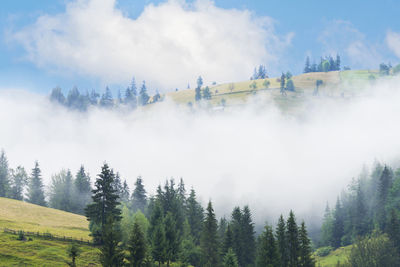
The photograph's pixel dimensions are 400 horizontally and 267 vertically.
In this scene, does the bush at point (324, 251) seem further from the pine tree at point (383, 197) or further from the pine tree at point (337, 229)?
the pine tree at point (383, 197)

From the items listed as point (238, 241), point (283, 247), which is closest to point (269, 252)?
point (283, 247)

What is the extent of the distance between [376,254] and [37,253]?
86078 mm

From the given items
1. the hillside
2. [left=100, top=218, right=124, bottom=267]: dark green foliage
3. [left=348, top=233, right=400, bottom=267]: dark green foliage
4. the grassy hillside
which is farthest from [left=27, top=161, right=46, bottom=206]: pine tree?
[left=348, top=233, right=400, bottom=267]: dark green foliage

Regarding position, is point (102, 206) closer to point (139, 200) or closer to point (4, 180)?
point (139, 200)

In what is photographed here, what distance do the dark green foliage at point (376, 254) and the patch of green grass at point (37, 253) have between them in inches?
2904

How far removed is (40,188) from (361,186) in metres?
131

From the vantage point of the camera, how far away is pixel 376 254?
112250 millimetres

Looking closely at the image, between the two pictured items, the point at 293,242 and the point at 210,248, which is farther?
the point at 210,248

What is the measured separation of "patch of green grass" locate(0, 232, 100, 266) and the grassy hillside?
10.9 metres

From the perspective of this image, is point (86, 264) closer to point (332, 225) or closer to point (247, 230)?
Result: point (247, 230)

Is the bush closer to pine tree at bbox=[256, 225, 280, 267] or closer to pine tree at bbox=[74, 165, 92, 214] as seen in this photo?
pine tree at bbox=[74, 165, 92, 214]

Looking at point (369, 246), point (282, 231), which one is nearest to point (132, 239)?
point (282, 231)

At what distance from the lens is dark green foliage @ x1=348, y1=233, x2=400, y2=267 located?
110438mm

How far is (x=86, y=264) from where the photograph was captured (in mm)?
71500
